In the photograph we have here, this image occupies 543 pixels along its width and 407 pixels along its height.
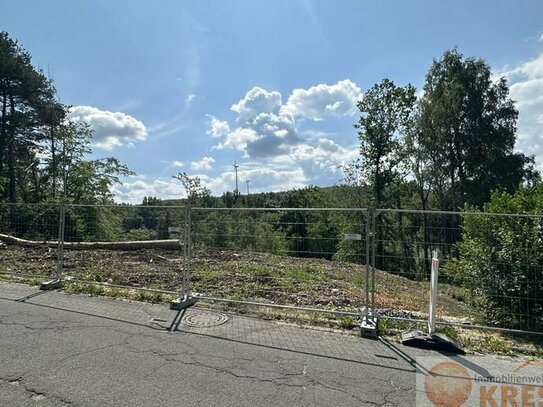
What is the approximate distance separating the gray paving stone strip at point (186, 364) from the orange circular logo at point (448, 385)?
20 centimetres

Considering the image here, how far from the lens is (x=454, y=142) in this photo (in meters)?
33.5

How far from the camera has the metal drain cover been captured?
19.2 feet

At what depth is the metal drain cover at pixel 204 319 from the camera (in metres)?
→ 5.86

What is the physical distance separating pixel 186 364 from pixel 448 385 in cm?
271

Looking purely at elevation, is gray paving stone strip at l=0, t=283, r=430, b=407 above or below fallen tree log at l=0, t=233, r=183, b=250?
below

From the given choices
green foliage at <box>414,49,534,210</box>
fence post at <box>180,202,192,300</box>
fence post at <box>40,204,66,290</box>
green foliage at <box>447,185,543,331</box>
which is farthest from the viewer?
green foliage at <box>414,49,534,210</box>

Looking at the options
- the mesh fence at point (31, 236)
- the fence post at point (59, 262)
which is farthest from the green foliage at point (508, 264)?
the mesh fence at point (31, 236)

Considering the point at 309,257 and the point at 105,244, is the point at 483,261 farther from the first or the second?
the point at 105,244

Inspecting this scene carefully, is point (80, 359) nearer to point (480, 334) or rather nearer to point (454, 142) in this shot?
point (480, 334)

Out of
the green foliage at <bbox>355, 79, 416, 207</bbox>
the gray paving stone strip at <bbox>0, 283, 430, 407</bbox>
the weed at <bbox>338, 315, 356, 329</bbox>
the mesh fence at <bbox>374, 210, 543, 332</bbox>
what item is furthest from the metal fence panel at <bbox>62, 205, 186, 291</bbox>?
the green foliage at <bbox>355, 79, 416, 207</bbox>

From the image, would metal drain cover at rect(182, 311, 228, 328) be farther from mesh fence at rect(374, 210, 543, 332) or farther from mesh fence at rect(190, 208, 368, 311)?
mesh fence at rect(374, 210, 543, 332)

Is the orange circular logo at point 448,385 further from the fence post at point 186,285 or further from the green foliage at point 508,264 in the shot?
the fence post at point 186,285

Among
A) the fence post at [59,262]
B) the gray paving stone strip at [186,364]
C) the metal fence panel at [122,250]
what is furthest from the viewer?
the metal fence panel at [122,250]

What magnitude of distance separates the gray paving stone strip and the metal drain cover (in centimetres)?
19
